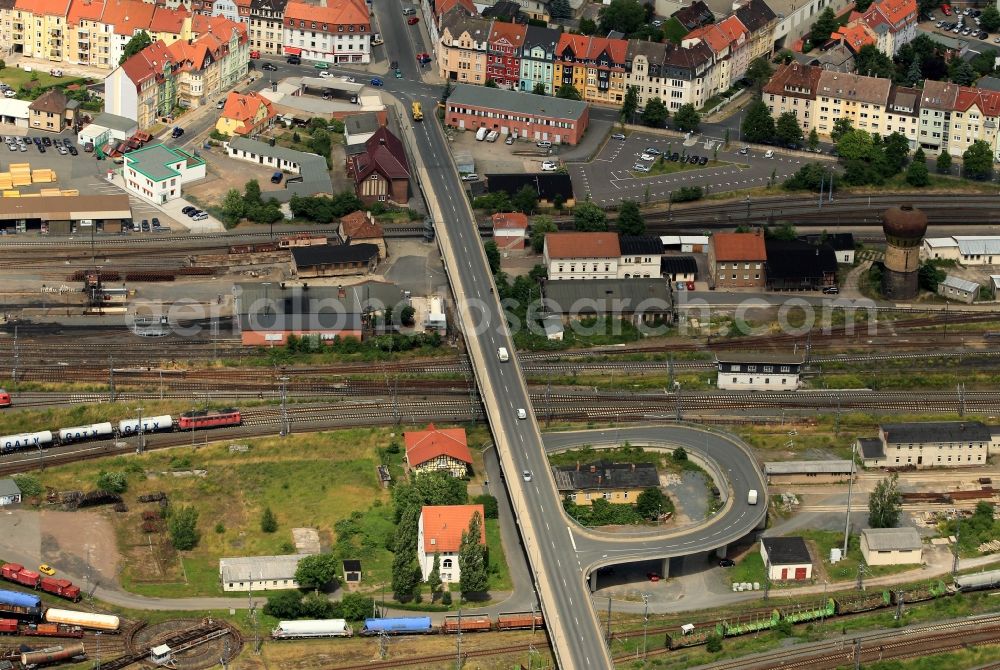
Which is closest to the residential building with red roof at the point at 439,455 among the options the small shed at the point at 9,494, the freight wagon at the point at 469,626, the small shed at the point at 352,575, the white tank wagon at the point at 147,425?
the small shed at the point at 352,575

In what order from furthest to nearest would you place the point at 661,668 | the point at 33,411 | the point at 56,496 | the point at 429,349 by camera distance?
the point at 429,349, the point at 33,411, the point at 56,496, the point at 661,668

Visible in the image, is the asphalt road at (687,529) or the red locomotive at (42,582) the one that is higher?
the asphalt road at (687,529)

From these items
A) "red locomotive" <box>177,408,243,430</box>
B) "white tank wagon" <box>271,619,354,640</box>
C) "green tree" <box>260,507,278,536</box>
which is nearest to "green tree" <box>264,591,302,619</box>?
"white tank wagon" <box>271,619,354,640</box>

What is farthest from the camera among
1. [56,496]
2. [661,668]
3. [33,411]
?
[33,411]

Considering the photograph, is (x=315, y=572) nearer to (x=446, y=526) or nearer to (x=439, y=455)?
(x=446, y=526)

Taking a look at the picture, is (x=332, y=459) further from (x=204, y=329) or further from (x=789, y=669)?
(x=789, y=669)

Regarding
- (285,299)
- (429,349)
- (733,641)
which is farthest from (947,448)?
(285,299)

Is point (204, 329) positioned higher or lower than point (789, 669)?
higher

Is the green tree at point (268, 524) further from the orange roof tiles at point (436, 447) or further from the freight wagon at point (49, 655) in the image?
the freight wagon at point (49, 655)
